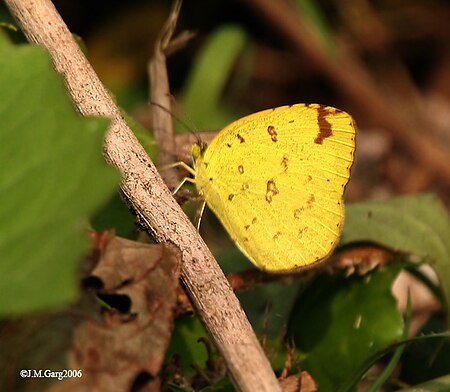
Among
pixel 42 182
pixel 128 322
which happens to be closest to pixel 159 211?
pixel 128 322

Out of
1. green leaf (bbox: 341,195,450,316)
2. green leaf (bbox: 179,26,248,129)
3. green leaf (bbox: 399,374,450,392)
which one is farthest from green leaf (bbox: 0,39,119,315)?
green leaf (bbox: 179,26,248,129)

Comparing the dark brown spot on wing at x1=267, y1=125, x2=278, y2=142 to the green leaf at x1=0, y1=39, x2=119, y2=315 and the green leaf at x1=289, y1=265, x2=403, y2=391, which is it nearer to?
the green leaf at x1=289, y1=265, x2=403, y2=391

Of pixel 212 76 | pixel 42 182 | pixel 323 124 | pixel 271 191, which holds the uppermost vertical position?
pixel 42 182

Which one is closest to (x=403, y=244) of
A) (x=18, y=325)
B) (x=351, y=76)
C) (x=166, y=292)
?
(x=166, y=292)

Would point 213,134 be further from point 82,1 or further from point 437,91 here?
point 437,91

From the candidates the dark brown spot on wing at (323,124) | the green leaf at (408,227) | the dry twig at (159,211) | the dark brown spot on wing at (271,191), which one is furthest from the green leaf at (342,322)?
the dry twig at (159,211)

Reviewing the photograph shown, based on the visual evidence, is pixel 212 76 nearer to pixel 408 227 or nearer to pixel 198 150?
pixel 198 150
